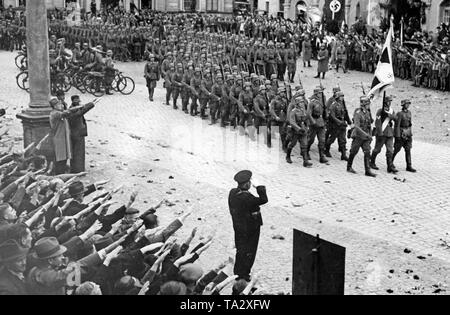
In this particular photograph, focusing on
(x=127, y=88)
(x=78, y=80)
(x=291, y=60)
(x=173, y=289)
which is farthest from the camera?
(x=291, y=60)

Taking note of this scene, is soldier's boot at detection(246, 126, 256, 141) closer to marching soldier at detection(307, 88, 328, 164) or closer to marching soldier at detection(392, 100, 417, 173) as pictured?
marching soldier at detection(307, 88, 328, 164)

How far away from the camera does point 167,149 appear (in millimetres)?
14836

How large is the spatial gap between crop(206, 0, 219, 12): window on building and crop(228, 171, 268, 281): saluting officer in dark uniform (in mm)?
49576

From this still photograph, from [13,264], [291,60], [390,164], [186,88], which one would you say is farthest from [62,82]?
[13,264]

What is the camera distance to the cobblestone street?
8.55 meters

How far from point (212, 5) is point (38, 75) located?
45525 millimetres

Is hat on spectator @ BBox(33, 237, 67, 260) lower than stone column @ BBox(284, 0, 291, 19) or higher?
lower

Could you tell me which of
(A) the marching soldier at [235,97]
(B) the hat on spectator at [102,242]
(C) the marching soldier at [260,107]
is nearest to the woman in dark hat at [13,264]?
(B) the hat on spectator at [102,242]

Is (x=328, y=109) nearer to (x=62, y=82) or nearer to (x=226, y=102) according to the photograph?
(x=226, y=102)

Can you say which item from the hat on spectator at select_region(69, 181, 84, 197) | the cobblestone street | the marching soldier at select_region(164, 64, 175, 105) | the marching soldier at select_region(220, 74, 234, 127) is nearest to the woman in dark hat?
the hat on spectator at select_region(69, 181, 84, 197)

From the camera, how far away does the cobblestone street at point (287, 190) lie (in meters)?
8.55

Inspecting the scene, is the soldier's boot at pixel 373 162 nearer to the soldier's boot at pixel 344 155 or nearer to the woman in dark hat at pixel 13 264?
the soldier's boot at pixel 344 155

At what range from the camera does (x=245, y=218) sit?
7.45 m

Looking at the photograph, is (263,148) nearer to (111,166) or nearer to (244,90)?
(244,90)
